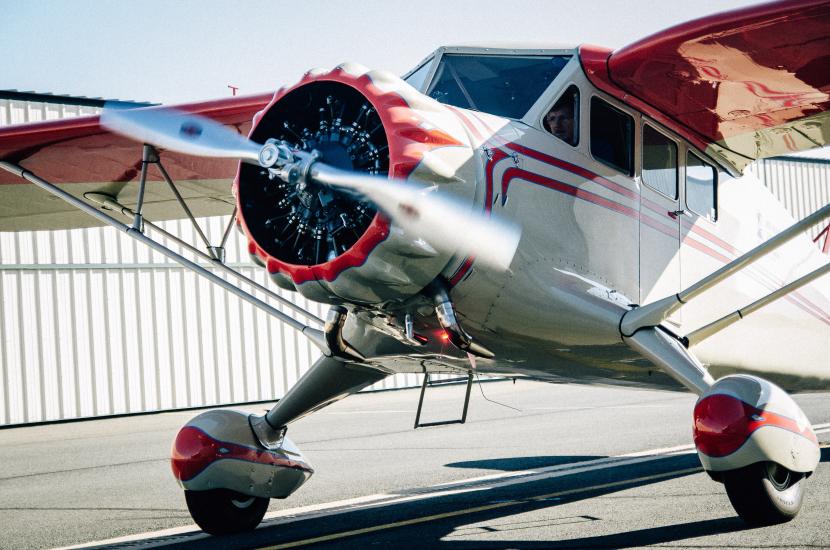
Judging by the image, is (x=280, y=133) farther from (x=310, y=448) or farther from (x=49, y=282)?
(x=49, y=282)

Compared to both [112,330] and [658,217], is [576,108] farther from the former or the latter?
[112,330]

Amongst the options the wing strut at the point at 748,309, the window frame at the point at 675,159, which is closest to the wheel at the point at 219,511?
the wing strut at the point at 748,309

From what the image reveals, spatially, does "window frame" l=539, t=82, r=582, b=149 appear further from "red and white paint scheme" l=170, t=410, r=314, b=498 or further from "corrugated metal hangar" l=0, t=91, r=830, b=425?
"corrugated metal hangar" l=0, t=91, r=830, b=425

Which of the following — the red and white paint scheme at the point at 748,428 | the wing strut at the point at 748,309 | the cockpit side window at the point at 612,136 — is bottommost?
the red and white paint scheme at the point at 748,428

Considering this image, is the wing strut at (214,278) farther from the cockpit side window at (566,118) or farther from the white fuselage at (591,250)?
the cockpit side window at (566,118)

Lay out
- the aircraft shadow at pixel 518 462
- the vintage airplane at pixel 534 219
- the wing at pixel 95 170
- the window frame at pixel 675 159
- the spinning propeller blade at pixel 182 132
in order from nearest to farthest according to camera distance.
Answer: the vintage airplane at pixel 534 219
the spinning propeller blade at pixel 182 132
the window frame at pixel 675 159
the wing at pixel 95 170
the aircraft shadow at pixel 518 462

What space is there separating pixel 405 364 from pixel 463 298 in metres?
1.45

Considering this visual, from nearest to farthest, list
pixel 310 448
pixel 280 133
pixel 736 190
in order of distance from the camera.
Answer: pixel 280 133, pixel 736 190, pixel 310 448

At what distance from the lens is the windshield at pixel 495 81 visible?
18.5ft

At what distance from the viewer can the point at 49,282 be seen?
1922 cm

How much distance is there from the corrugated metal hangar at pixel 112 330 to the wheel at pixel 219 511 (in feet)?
44.5

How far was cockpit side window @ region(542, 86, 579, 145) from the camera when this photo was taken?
5.62m

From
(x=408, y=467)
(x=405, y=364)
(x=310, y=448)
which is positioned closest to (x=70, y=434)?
(x=310, y=448)

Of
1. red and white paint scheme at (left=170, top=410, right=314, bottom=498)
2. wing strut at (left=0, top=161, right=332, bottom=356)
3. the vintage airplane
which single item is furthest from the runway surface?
wing strut at (left=0, top=161, right=332, bottom=356)
